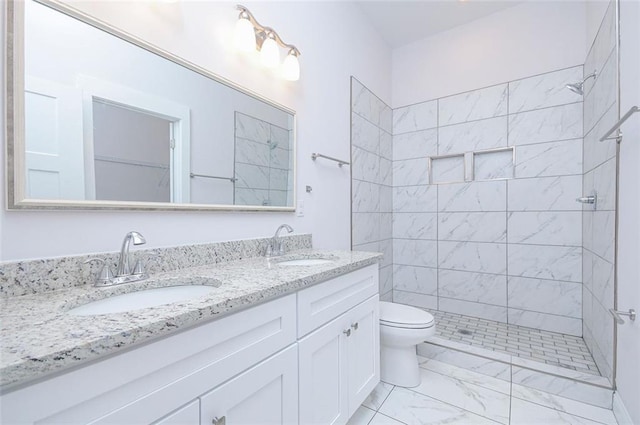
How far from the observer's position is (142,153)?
1062 millimetres

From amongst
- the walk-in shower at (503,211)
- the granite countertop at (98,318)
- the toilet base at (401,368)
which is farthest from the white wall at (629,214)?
the granite countertop at (98,318)

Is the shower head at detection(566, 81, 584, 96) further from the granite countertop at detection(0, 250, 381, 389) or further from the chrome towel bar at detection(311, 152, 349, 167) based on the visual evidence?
the granite countertop at detection(0, 250, 381, 389)

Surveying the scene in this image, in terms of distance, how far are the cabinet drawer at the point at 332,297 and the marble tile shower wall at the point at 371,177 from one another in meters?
0.85

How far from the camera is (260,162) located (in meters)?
1.55

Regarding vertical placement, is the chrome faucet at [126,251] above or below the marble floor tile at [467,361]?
above

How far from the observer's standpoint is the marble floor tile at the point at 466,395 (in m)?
1.48

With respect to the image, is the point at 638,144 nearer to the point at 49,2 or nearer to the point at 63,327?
the point at 63,327

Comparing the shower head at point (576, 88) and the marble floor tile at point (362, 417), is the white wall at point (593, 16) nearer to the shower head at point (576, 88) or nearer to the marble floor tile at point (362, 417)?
the shower head at point (576, 88)

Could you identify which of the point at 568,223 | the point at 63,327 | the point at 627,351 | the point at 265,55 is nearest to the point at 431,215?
the point at 568,223

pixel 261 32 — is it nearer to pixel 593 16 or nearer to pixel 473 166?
pixel 473 166

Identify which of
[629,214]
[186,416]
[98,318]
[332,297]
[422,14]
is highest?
[422,14]

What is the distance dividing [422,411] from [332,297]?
0.91 m

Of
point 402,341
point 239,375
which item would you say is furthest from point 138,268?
point 402,341

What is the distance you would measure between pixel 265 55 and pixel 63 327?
4.57ft
